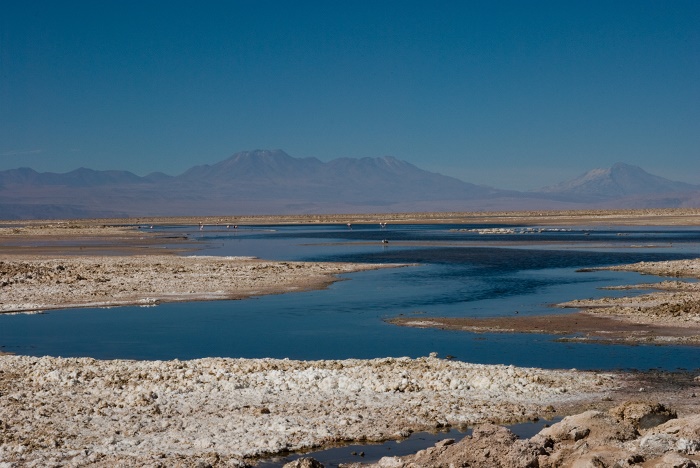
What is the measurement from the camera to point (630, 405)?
1256cm

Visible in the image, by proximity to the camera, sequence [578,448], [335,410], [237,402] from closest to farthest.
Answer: [578,448]
[335,410]
[237,402]

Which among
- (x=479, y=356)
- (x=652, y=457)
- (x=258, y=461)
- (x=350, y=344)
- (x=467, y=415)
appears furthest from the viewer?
(x=350, y=344)

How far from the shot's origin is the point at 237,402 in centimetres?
1513

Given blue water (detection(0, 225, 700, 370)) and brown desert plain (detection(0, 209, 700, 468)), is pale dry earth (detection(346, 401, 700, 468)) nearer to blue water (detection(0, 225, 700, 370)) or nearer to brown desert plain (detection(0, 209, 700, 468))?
brown desert plain (detection(0, 209, 700, 468))

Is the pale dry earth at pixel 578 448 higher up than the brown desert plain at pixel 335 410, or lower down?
higher up

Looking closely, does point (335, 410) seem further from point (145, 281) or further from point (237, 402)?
point (145, 281)

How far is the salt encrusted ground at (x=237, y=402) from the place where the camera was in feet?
41.2

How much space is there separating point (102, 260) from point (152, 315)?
2371 cm

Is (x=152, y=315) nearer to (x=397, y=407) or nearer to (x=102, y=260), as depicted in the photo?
(x=397, y=407)

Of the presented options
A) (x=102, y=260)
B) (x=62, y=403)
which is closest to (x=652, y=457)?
(x=62, y=403)

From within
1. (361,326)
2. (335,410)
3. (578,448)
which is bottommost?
(361,326)

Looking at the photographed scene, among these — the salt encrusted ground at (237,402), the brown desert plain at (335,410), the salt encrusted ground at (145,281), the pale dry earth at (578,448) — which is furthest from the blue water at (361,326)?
the pale dry earth at (578,448)

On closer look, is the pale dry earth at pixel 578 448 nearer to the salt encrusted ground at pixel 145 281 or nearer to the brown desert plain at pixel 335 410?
the brown desert plain at pixel 335 410

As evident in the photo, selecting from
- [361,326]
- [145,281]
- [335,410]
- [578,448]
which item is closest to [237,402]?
[335,410]
